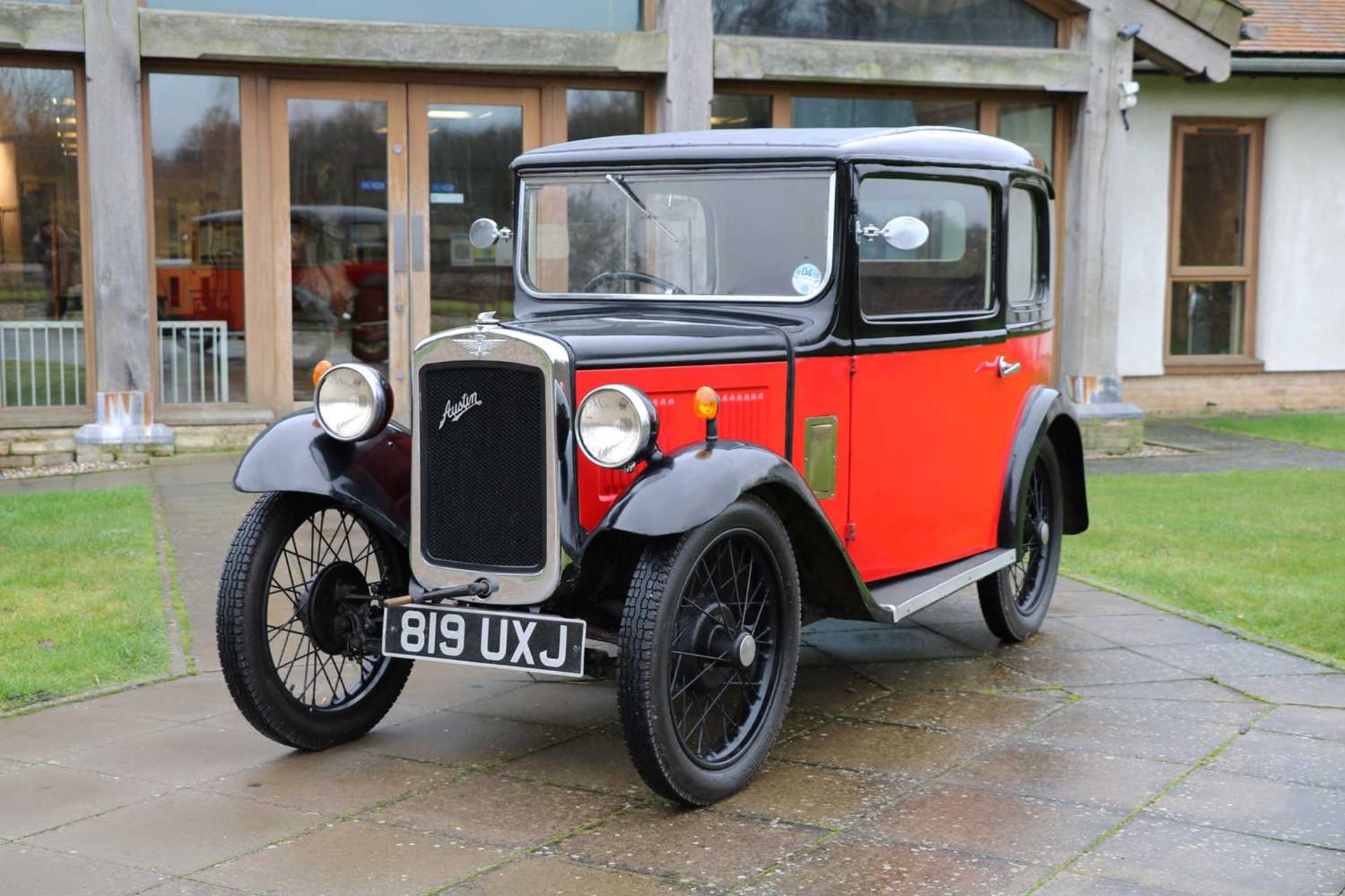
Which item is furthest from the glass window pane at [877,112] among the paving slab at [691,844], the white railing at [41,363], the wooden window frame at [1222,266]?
the paving slab at [691,844]

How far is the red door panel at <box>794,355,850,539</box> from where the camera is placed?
489cm

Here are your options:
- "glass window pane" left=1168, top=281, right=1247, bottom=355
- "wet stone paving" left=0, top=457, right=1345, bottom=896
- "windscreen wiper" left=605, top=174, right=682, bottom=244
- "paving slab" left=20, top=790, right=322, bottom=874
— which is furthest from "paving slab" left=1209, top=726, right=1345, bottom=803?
"glass window pane" left=1168, top=281, right=1247, bottom=355

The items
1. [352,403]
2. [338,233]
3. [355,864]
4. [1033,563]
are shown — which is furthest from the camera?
[338,233]

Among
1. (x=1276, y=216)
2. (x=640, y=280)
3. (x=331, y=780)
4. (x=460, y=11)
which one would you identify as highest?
(x=460, y=11)

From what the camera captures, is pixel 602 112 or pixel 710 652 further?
pixel 602 112

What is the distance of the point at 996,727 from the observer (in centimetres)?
493

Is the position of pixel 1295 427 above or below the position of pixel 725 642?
below

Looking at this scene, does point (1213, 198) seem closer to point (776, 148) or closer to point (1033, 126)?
point (1033, 126)

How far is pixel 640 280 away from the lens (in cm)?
528

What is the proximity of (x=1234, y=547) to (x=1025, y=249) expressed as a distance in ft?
8.80

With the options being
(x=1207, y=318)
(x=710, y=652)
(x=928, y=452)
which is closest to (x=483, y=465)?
(x=710, y=652)

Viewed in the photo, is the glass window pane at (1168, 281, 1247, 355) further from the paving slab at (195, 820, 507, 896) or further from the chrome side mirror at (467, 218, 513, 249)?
the paving slab at (195, 820, 507, 896)

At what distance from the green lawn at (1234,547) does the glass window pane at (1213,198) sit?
4.23 meters

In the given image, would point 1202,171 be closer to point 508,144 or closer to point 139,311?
point 508,144
